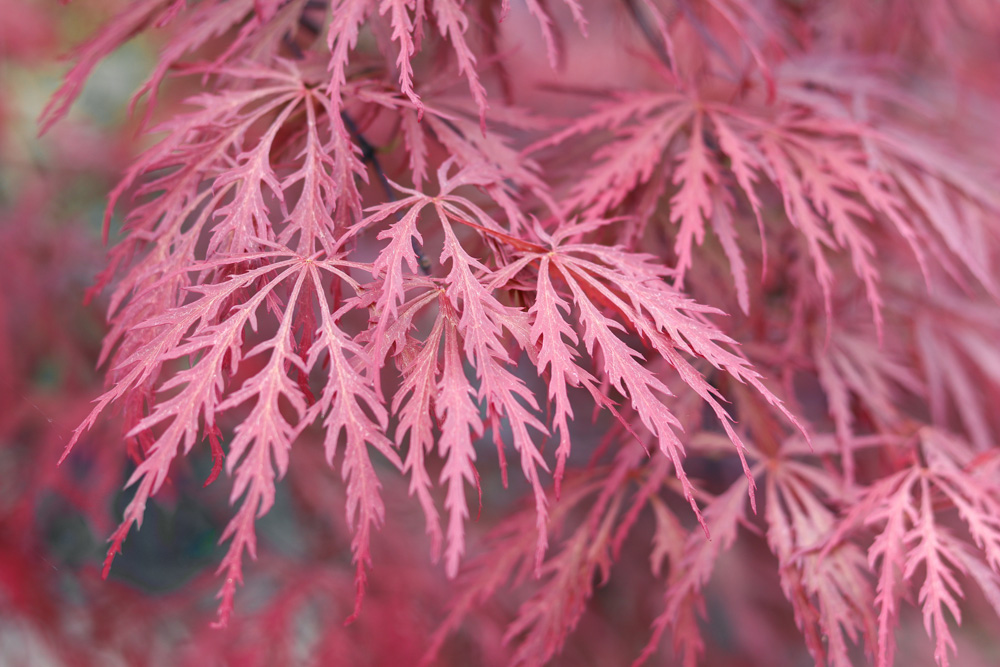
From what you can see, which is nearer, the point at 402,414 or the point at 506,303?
the point at 402,414

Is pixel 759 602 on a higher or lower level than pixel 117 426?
lower

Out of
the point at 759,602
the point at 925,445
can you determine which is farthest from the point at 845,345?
the point at 759,602

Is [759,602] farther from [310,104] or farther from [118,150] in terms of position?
[118,150]

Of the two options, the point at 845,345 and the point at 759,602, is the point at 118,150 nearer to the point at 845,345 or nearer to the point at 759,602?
the point at 845,345

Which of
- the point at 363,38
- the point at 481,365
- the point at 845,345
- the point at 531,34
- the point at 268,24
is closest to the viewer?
the point at 481,365

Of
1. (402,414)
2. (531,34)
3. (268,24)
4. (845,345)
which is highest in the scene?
(268,24)

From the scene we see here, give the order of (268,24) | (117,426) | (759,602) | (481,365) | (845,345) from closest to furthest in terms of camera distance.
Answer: (481,365) → (268,24) → (845,345) → (117,426) → (759,602)
